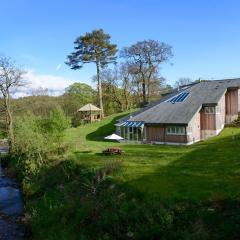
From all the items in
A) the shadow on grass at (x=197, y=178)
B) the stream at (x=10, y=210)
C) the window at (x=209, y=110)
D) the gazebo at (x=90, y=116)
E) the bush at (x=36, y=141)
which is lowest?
the stream at (x=10, y=210)

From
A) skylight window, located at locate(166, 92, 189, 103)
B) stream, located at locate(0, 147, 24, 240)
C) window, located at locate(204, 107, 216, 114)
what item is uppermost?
skylight window, located at locate(166, 92, 189, 103)

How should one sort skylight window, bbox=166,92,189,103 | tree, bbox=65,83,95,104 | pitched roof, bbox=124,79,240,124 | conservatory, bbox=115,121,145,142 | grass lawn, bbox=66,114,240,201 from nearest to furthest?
grass lawn, bbox=66,114,240,201, pitched roof, bbox=124,79,240,124, conservatory, bbox=115,121,145,142, skylight window, bbox=166,92,189,103, tree, bbox=65,83,95,104

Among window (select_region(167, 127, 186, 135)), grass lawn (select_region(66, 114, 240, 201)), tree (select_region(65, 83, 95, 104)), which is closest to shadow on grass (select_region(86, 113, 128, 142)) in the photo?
window (select_region(167, 127, 186, 135))

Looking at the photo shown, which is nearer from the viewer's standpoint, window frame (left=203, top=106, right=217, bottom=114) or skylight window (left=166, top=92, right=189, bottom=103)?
window frame (left=203, top=106, right=217, bottom=114)

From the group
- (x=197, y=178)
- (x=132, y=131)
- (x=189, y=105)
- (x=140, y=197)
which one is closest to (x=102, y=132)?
(x=132, y=131)

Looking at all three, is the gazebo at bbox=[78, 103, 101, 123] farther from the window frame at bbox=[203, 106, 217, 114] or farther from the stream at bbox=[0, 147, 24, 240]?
the stream at bbox=[0, 147, 24, 240]

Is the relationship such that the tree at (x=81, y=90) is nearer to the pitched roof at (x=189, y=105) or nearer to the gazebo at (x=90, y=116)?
the gazebo at (x=90, y=116)

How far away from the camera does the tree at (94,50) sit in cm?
5881

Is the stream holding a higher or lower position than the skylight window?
lower

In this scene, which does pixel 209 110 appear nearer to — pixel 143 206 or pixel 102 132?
pixel 102 132

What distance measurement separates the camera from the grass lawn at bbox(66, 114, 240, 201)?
17.5 meters

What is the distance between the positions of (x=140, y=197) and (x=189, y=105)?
24.5 meters

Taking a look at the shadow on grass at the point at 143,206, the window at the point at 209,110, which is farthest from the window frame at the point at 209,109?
the shadow on grass at the point at 143,206

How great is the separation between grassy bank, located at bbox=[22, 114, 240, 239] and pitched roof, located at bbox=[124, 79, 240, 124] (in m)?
9.54
